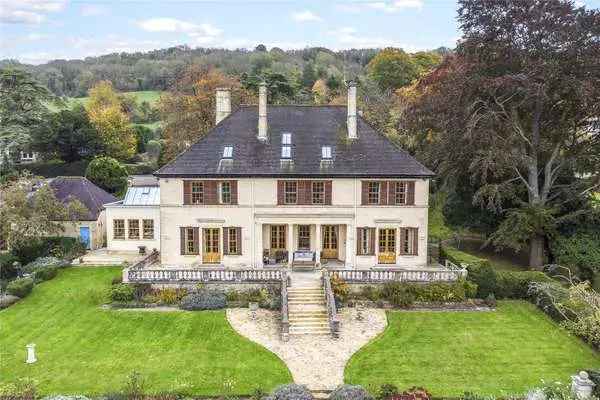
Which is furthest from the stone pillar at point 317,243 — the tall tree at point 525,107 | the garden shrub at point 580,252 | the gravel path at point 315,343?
the garden shrub at point 580,252

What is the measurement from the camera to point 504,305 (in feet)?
95.5

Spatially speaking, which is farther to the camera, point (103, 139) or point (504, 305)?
point (103, 139)

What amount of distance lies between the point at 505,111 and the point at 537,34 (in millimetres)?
5098

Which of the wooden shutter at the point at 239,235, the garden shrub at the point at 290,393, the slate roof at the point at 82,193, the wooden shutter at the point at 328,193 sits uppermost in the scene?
the wooden shutter at the point at 328,193

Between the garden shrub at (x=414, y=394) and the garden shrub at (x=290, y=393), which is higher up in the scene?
the garden shrub at (x=290, y=393)

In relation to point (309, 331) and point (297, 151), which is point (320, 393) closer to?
point (309, 331)

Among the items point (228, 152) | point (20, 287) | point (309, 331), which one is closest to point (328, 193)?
point (228, 152)

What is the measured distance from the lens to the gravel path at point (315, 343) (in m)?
21.0

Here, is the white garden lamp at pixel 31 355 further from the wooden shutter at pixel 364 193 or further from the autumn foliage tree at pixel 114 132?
the autumn foliage tree at pixel 114 132

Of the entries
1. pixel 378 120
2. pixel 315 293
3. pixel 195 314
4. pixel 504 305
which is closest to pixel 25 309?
pixel 195 314

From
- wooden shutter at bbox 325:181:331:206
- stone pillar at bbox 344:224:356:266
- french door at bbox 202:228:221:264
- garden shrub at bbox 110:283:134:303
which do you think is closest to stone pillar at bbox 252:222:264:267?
french door at bbox 202:228:221:264

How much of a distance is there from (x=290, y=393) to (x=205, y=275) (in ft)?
42.8

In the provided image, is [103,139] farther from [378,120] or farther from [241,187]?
[241,187]

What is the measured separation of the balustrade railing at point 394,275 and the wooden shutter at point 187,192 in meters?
9.59
